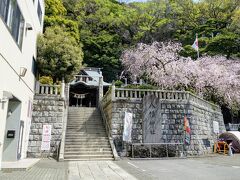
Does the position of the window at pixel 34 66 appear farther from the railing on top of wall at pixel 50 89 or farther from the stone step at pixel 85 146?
the stone step at pixel 85 146

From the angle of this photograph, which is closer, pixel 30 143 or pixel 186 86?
pixel 30 143

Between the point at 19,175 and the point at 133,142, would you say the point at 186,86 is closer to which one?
the point at 133,142

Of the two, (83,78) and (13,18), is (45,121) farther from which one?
(83,78)

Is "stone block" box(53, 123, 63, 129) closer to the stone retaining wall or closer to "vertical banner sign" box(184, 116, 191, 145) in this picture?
the stone retaining wall

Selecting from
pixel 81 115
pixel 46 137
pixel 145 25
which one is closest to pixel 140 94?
pixel 81 115

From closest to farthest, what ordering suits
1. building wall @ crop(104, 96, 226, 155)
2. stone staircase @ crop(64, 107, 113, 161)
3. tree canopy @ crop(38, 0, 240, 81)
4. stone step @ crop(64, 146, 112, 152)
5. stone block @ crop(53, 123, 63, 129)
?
stone staircase @ crop(64, 107, 113, 161) < stone step @ crop(64, 146, 112, 152) < stone block @ crop(53, 123, 63, 129) < building wall @ crop(104, 96, 226, 155) < tree canopy @ crop(38, 0, 240, 81)

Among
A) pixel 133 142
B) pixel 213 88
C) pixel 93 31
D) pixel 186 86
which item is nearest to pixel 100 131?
pixel 133 142

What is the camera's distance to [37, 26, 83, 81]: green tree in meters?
14.6

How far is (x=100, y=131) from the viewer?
15.2 meters

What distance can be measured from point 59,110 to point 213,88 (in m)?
14.9

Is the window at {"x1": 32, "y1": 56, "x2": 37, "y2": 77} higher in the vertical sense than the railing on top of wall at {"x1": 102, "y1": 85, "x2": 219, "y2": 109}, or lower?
higher

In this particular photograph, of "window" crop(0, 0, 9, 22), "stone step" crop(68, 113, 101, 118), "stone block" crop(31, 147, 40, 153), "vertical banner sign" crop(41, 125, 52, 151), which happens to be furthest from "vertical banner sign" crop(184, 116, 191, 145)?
"window" crop(0, 0, 9, 22)

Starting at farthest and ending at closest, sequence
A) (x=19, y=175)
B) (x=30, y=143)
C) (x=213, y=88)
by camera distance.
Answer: (x=213, y=88)
(x=30, y=143)
(x=19, y=175)

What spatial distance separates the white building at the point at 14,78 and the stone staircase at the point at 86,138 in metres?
2.59
